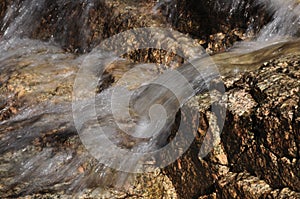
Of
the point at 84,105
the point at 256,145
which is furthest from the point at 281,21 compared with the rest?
the point at 256,145

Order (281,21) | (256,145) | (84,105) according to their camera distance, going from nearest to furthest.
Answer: (256,145), (84,105), (281,21)

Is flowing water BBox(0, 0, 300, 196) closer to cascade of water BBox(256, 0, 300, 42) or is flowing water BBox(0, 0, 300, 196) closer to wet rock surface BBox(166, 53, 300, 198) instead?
cascade of water BBox(256, 0, 300, 42)

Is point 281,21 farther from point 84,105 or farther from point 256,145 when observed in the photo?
point 256,145

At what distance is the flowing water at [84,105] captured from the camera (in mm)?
4531

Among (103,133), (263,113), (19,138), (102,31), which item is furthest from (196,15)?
(263,113)

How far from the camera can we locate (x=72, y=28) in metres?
8.02

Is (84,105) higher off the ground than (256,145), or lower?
lower

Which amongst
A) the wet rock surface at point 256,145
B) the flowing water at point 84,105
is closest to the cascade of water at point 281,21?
the flowing water at point 84,105

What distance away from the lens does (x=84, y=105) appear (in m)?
5.81

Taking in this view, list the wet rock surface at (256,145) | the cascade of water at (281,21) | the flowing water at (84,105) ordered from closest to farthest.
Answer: the wet rock surface at (256,145) < the flowing water at (84,105) < the cascade of water at (281,21)

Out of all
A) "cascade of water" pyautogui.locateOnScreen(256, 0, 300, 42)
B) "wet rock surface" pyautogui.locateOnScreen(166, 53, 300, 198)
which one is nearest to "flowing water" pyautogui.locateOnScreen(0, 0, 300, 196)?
"cascade of water" pyautogui.locateOnScreen(256, 0, 300, 42)

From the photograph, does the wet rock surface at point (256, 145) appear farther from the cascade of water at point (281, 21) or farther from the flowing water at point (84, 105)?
the cascade of water at point (281, 21)

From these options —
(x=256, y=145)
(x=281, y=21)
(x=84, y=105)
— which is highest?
(x=281, y=21)

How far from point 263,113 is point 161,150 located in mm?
1233
